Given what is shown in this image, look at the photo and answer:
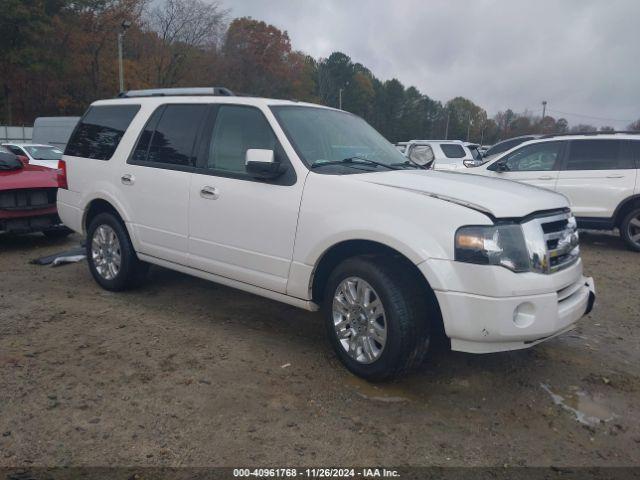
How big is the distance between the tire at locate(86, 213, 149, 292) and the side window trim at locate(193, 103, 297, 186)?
1289mm

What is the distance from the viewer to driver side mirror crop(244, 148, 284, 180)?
387 cm

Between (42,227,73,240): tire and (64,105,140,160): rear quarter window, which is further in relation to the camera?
(42,227,73,240): tire

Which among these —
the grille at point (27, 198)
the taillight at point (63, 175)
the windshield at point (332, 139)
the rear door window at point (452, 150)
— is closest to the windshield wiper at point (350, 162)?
the windshield at point (332, 139)

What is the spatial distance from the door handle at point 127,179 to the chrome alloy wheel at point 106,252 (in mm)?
545

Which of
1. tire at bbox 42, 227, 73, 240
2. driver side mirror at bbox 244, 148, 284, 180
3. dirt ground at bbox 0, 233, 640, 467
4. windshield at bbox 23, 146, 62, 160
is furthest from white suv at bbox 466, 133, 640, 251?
windshield at bbox 23, 146, 62, 160

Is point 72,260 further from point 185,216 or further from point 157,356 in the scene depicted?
point 157,356

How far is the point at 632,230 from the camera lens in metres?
8.37

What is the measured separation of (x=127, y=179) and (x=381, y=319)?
2959 mm

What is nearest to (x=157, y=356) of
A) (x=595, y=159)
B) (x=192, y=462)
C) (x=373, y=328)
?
(x=192, y=462)

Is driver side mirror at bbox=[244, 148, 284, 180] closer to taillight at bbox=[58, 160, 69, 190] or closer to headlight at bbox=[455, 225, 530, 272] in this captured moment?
headlight at bbox=[455, 225, 530, 272]

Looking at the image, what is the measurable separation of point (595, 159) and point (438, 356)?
6169 mm

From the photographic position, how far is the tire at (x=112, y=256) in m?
5.30

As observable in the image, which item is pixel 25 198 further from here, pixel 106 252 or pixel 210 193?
pixel 210 193

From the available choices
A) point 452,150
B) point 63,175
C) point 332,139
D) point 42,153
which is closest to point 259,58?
point 42,153
